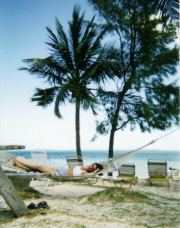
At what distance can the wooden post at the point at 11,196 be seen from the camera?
2.93 m

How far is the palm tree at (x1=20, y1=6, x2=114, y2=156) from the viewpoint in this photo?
7.55 m

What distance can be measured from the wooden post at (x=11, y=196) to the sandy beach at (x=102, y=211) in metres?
0.09

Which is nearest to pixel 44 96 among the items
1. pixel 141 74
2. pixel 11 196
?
pixel 141 74

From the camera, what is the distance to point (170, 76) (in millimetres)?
7504

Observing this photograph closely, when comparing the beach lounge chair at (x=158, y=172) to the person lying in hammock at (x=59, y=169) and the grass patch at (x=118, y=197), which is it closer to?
the grass patch at (x=118, y=197)

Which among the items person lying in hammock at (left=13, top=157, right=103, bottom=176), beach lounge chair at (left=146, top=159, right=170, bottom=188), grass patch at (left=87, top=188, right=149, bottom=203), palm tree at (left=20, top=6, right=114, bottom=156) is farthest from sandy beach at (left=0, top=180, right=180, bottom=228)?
palm tree at (left=20, top=6, right=114, bottom=156)

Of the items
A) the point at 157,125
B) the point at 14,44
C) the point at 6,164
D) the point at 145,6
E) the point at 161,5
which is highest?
the point at 145,6

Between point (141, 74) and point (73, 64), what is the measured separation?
200cm

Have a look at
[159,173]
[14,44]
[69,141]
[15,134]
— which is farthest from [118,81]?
[69,141]

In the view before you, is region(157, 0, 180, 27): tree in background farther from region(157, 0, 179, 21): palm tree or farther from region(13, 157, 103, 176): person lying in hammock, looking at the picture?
region(13, 157, 103, 176): person lying in hammock

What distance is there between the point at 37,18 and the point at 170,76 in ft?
15.2

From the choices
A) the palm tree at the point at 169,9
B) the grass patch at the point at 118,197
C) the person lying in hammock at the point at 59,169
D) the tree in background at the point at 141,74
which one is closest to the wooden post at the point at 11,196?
the person lying in hammock at the point at 59,169

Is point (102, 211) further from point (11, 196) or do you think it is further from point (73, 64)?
point (73, 64)

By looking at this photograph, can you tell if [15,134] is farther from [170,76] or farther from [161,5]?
[161,5]
